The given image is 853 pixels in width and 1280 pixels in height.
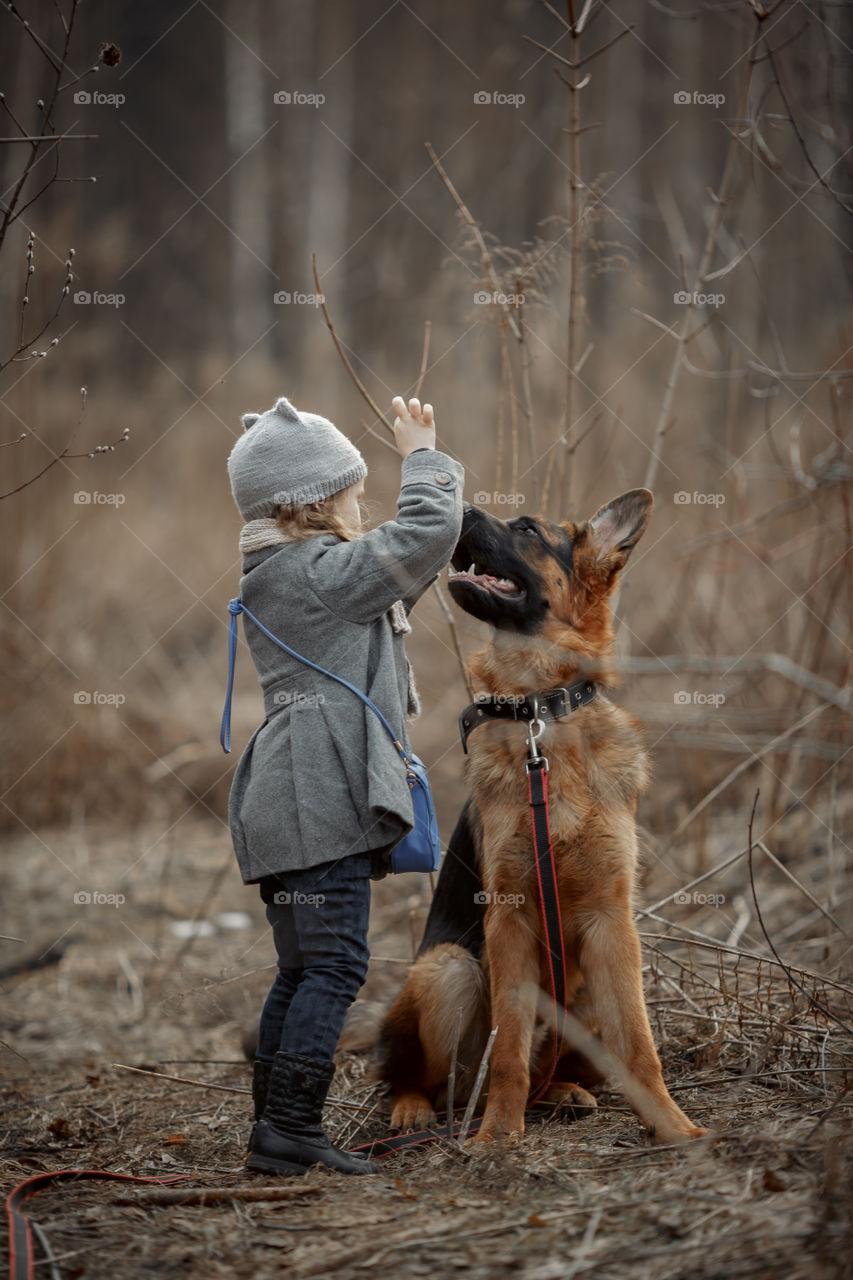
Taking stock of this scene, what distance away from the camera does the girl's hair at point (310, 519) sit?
123 inches

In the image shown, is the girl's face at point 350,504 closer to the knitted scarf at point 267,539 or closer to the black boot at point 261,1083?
the knitted scarf at point 267,539

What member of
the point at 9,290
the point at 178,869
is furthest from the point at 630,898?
the point at 9,290

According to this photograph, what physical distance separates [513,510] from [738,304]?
1134 cm

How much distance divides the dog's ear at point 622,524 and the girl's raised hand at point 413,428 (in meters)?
0.82

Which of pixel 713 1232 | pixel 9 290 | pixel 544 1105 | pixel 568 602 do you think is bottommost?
pixel 544 1105

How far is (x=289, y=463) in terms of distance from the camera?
307cm

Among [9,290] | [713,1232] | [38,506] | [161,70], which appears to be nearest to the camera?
[713,1232]

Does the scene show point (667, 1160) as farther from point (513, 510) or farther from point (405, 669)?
point (513, 510)

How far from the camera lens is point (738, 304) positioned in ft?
46.4

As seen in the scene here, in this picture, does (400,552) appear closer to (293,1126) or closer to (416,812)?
(416,812)

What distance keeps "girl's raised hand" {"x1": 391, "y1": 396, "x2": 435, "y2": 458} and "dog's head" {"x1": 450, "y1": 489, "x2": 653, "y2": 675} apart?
36cm
